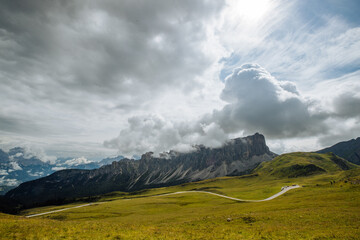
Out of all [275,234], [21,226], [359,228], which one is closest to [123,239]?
[21,226]

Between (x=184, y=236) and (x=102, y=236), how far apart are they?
11.4 m

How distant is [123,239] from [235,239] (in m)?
14.9

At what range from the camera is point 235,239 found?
24.5 meters

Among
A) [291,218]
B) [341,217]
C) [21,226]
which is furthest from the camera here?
[291,218]

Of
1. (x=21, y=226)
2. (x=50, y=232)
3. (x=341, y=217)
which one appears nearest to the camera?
(x=50, y=232)

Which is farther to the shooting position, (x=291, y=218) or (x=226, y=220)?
(x=226, y=220)

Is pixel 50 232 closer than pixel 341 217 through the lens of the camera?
Yes

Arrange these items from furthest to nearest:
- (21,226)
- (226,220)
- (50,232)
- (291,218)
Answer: (226,220) < (291,218) < (21,226) < (50,232)

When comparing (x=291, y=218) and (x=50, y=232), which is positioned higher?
(x=50, y=232)

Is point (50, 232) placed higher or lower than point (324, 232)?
higher

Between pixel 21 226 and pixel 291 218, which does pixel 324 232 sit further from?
pixel 21 226

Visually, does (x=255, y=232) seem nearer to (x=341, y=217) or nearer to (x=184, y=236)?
(x=184, y=236)

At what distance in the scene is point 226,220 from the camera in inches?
1507

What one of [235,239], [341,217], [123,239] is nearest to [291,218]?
[341,217]
